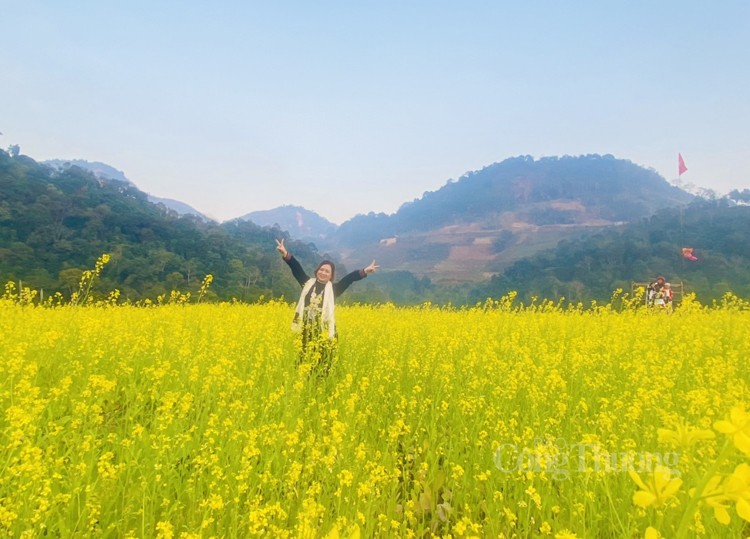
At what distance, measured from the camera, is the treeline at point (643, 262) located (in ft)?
159

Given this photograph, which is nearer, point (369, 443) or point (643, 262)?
point (369, 443)

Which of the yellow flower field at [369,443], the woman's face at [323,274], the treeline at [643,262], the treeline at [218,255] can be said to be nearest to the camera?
the yellow flower field at [369,443]

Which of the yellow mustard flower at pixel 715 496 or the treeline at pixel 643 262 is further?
the treeline at pixel 643 262

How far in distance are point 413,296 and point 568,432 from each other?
63.9 meters

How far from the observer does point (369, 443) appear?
3365 millimetres

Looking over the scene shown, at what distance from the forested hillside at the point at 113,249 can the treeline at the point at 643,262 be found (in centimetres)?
3143

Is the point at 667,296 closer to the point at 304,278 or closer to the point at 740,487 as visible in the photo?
the point at 304,278

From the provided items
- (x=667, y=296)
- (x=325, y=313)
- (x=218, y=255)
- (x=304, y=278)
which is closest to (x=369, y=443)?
(x=325, y=313)

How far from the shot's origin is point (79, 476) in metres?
2.42

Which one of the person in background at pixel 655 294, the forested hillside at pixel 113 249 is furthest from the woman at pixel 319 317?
the forested hillside at pixel 113 249

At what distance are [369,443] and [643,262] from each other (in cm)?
6388

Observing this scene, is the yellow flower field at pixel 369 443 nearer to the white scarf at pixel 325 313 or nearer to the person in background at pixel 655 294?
the white scarf at pixel 325 313

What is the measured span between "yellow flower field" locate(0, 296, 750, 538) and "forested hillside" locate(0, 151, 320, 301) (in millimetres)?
23668

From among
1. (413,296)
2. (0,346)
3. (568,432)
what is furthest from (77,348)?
(413,296)
